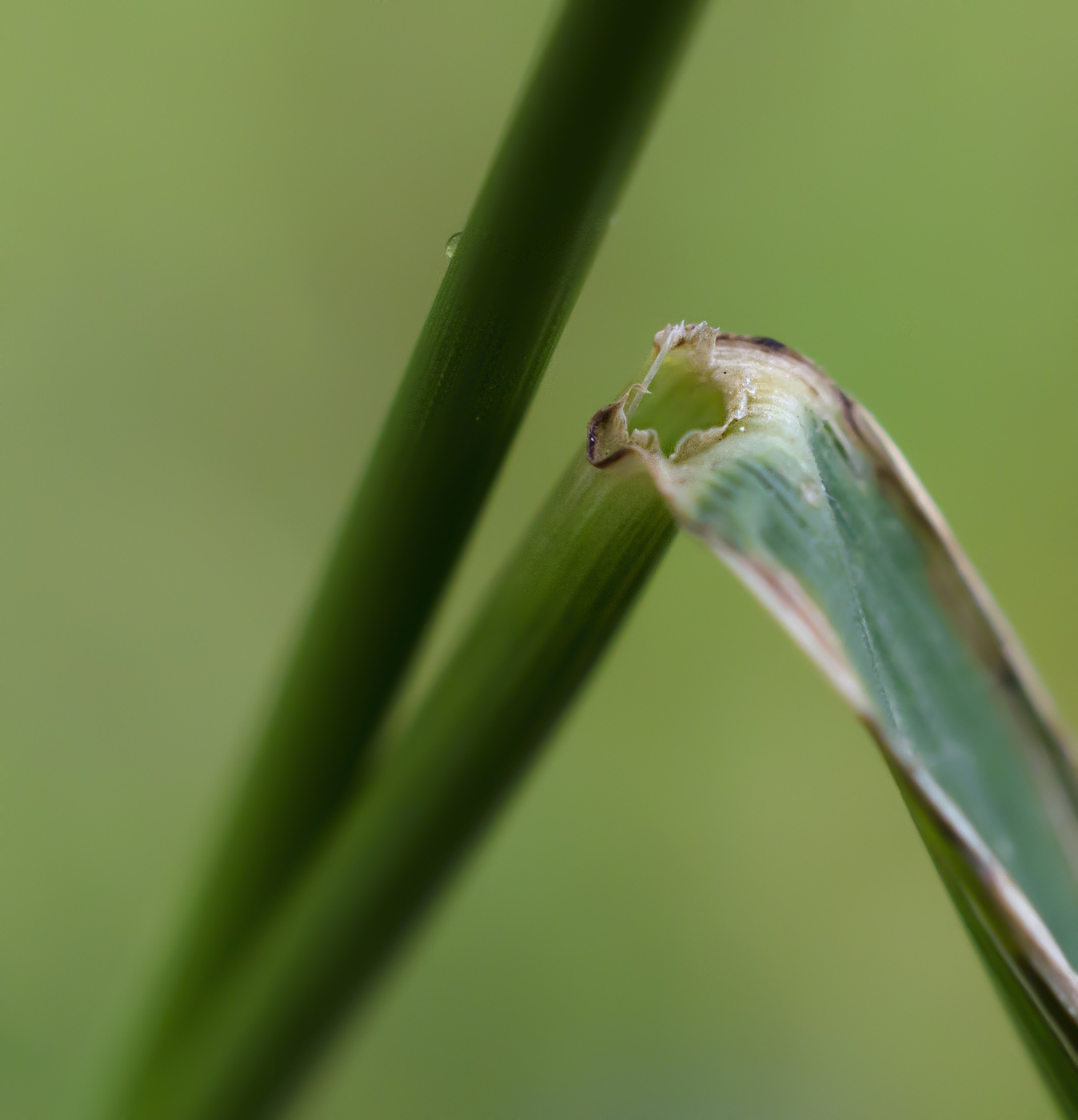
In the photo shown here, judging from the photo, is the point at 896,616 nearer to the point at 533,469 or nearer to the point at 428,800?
the point at 428,800

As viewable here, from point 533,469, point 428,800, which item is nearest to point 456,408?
point 428,800

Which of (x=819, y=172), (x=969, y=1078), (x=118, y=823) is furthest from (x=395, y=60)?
(x=969, y=1078)

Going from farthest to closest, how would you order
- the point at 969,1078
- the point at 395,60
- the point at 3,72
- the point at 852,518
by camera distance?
the point at 969,1078, the point at 395,60, the point at 3,72, the point at 852,518

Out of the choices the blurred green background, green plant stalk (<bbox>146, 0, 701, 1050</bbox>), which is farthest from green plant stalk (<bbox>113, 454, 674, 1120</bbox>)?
the blurred green background

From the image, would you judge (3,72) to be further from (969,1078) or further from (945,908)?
(969,1078)

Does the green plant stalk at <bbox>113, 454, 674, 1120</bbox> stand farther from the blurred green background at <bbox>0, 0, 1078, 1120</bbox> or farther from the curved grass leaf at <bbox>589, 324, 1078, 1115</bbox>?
the blurred green background at <bbox>0, 0, 1078, 1120</bbox>

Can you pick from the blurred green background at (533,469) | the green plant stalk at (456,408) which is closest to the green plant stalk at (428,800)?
the green plant stalk at (456,408)

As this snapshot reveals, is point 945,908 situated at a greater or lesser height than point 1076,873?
lesser
